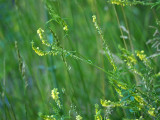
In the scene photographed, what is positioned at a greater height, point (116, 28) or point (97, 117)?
point (116, 28)

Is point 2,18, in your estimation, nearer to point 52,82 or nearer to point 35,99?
point 35,99

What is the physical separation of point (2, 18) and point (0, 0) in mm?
167

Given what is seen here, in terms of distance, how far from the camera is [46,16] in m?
1.20

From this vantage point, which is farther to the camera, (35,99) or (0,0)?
(0,0)

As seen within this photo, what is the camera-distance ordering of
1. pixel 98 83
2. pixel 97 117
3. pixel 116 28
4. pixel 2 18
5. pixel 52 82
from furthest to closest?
pixel 2 18
pixel 116 28
pixel 98 83
pixel 52 82
pixel 97 117

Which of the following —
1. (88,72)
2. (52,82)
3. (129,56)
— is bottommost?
(129,56)

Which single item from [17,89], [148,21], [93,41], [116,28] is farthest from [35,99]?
[148,21]

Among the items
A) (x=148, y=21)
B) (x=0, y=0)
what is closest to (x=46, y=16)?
(x=148, y=21)

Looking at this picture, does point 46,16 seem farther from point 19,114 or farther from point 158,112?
point 158,112

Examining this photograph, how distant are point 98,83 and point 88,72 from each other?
9.0 inches

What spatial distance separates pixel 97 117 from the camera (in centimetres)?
65

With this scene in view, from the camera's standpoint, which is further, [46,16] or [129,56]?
[46,16]

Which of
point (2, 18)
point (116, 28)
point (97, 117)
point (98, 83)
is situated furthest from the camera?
point (2, 18)

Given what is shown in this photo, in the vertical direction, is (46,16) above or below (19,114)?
above
